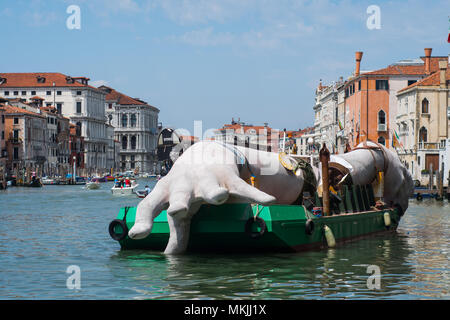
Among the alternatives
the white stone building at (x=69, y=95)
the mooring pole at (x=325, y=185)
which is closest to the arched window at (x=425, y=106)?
the mooring pole at (x=325, y=185)

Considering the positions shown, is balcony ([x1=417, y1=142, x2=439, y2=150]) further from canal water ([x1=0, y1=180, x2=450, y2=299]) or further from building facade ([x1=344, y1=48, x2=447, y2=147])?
canal water ([x1=0, y1=180, x2=450, y2=299])

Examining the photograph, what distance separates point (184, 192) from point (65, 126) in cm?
11375

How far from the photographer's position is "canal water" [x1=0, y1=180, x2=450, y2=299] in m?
12.0

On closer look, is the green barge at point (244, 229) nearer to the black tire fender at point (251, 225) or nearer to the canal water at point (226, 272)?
the black tire fender at point (251, 225)

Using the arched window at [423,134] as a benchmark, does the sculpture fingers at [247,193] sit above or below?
below

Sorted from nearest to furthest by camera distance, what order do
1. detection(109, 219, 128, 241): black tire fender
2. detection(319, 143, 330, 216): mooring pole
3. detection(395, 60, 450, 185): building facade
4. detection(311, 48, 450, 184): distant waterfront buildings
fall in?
detection(109, 219, 128, 241): black tire fender, detection(319, 143, 330, 216): mooring pole, detection(395, 60, 450, 185): building facade, detection(311, 48, 450, 184): distant waterfront buildings

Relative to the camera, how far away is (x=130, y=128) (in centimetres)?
17088

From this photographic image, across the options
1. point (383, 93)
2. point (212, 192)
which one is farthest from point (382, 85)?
point (212, 192)

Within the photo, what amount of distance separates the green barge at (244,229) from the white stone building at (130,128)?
503 ft

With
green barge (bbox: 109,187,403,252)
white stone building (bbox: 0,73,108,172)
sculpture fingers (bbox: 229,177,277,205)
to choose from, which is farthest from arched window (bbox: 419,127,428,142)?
white stone building (bbox: 0,73,108,172)

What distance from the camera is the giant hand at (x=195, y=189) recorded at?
1425 centimetres

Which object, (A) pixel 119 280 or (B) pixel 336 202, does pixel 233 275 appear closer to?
(A) pixel 119 280

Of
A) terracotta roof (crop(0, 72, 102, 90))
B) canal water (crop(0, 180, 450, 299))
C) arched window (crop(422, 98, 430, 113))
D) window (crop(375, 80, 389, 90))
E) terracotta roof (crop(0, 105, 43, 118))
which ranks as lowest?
Answer: canal water (crop(0, 180, 450, 299))

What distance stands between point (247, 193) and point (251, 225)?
0.79 m
